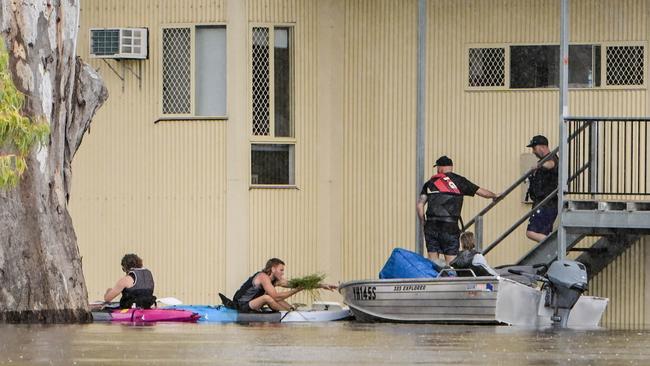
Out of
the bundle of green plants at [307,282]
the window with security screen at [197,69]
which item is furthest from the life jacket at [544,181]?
the window with security screen at [197,69]

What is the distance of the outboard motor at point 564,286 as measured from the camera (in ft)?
81.7

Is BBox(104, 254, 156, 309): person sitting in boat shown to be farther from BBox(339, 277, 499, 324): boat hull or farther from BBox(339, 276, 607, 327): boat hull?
BBox(339, 276, 607, 327): boat hull

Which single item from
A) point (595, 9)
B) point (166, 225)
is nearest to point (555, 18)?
point (595, 9)

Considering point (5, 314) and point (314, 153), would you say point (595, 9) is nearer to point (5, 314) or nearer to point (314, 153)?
point (314, 153)

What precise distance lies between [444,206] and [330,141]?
262cm

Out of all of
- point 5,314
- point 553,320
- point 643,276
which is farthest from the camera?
point 643,276

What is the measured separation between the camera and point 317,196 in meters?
29.1

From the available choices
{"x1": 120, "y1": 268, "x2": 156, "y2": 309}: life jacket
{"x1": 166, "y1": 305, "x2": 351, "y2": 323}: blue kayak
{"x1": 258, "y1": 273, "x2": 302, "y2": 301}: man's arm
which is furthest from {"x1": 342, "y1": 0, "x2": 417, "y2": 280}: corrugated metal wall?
{"x1": 120, "y1": 268, "x2": 156, "y2": 309}: life jacket

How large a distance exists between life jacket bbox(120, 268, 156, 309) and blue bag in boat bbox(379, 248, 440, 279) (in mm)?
3391

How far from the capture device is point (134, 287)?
1037 inches

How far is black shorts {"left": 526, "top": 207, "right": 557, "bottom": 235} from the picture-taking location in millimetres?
27797

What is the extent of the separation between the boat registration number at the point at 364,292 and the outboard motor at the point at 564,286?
2562 mm

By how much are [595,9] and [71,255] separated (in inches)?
370

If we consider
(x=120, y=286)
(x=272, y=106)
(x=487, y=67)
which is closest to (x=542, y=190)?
(x=487, y=67)
